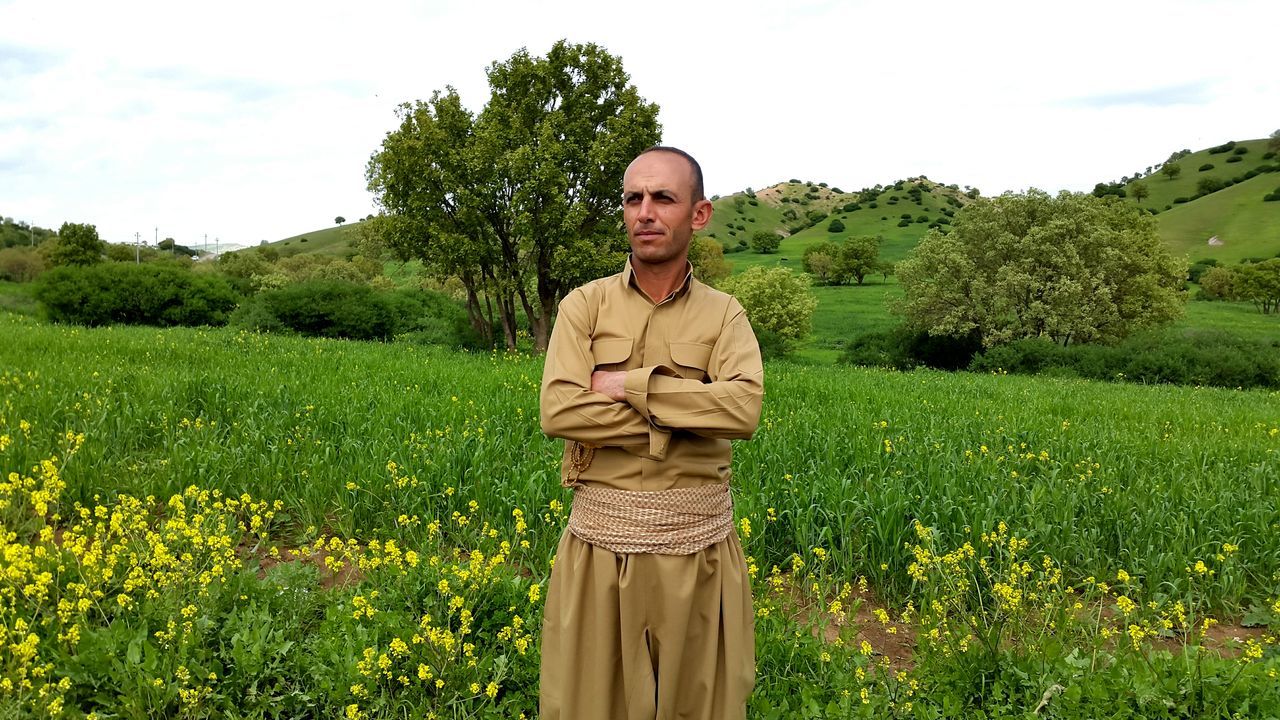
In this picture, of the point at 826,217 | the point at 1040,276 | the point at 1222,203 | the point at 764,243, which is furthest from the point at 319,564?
the point at 826,217

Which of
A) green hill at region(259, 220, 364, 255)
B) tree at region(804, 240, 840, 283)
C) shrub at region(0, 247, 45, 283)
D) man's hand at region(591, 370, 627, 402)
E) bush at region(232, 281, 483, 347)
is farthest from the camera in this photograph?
green hill at region(259, 220, 364, 255)

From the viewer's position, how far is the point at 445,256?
1883 cm

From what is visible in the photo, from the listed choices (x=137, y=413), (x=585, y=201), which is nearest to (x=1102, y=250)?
(x=585, y=201)

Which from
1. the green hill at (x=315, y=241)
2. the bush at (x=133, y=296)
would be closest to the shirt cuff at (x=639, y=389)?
the bush at (x=133, y=296)

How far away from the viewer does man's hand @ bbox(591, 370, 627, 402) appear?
2148 millimetres

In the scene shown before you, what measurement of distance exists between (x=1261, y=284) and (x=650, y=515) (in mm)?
70280

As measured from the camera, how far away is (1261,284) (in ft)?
169

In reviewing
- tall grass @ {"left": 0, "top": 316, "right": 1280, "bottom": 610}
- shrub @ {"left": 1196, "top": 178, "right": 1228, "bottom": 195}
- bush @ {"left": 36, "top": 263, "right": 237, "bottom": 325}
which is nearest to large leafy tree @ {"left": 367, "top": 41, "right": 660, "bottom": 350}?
tall grass @ {"left": 0, "top": 316, "right": 1280, "bottom": 610}

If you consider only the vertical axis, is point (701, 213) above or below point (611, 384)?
above

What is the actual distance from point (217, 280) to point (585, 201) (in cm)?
2118

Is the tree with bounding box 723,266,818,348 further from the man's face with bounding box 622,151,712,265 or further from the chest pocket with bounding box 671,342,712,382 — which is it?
the man's face with bounding box 622,151,712,265

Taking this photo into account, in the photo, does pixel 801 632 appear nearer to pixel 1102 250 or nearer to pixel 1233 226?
pixel 1102 250

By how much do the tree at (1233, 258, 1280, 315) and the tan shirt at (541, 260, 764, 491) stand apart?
6908 cm

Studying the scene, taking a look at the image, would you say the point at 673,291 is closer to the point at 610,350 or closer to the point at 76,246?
the point at 610,350
